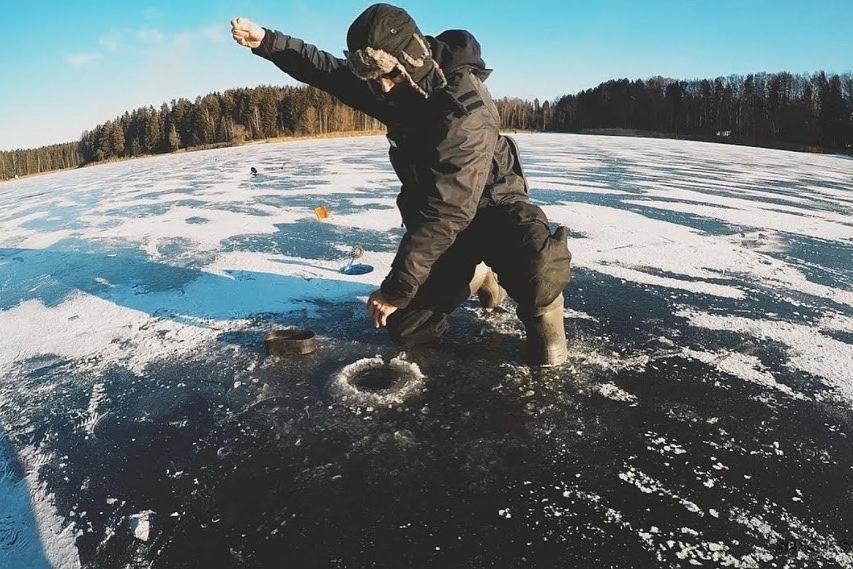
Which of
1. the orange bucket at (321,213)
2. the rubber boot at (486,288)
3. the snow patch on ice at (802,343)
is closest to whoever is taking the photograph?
the snow patch on ice at (802,343)

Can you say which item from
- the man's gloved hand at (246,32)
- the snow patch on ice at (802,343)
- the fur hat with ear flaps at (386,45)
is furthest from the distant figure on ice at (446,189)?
the snow patch on ice at (802,343)

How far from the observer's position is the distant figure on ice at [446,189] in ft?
6.16

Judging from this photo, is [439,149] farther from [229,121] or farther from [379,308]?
[229,121]

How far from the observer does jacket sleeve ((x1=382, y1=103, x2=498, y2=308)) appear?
1.89 meters

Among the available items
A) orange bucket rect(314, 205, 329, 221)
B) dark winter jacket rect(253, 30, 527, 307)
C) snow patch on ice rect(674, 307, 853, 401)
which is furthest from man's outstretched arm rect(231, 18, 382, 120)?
orange bucket rect(314, 205, 329, 221)

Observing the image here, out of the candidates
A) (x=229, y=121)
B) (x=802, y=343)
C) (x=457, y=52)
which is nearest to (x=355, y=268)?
(x=457, y=52)

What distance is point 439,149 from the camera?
1880 millimetres

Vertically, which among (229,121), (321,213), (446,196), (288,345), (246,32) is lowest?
(288,345)

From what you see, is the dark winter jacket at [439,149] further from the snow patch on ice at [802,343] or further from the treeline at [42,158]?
the treeline at [42,158]

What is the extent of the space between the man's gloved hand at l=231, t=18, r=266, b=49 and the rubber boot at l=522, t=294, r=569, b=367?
2.00m

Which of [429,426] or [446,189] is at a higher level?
[446,189]

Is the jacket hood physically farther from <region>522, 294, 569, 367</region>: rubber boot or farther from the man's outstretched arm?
<region>522, 294, 569, 367</region>: rubber boot

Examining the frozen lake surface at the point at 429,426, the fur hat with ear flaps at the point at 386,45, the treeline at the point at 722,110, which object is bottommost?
the frozen lake surface at the point at 429,426

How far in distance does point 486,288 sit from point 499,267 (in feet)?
2.34
